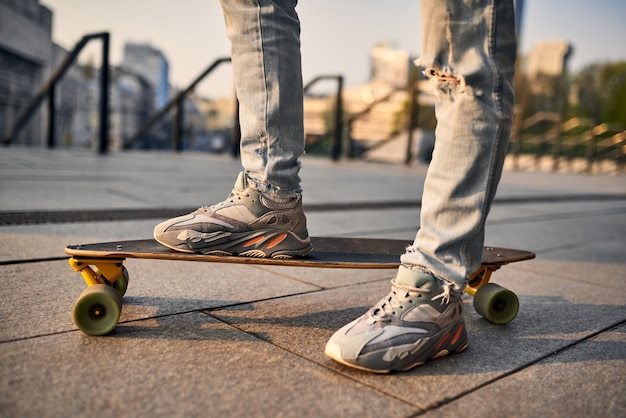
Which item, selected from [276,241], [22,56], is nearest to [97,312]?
[276,241]

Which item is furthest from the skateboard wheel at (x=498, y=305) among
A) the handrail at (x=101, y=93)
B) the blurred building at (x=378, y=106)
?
the blurred building at (x=378, y=106)

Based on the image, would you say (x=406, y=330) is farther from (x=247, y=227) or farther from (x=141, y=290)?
(x=141, y=290)

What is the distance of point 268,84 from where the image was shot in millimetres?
1520

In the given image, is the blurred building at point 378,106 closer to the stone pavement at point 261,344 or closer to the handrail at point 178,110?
the handrail at point 178,110

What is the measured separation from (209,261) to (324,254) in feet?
1.20

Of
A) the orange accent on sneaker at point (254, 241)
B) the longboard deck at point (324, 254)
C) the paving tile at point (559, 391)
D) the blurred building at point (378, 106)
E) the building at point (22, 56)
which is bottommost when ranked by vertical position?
the paving tile at point (559, 391)

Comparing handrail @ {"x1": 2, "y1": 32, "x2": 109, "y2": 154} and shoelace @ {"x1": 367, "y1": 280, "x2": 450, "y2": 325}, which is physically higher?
handrail @ {"x1": 2, "y1": 32, "x2": 109, "y2": 154}

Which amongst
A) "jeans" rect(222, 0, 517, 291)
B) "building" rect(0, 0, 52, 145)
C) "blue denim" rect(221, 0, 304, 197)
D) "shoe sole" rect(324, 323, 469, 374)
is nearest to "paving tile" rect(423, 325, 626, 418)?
"shoe sole" rect(324, 323, 469, 374)

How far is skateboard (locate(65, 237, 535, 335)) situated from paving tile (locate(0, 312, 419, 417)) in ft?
0.22

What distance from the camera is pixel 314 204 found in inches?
158

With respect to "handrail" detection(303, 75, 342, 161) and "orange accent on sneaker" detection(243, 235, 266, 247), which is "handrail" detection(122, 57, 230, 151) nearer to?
"handrail" detection(303, 75, 342, 161)

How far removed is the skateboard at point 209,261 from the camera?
1.26m

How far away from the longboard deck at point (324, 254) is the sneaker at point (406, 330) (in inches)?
9.1

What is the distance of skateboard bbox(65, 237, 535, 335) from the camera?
4.14 ft
